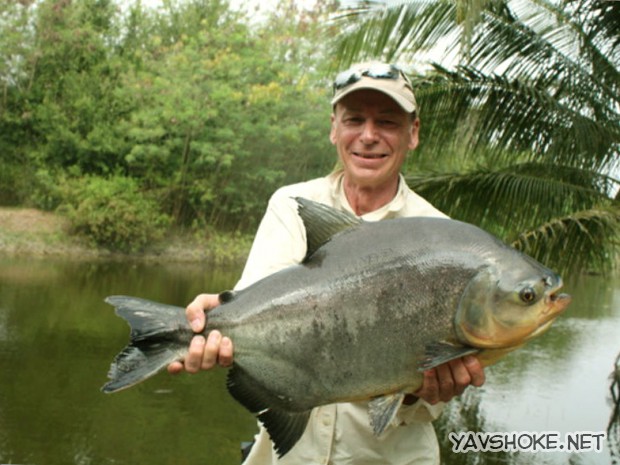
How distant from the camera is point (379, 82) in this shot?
2.95 meters

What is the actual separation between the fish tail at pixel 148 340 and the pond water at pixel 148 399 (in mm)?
7044

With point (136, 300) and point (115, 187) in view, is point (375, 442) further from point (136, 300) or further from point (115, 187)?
point (115, 187)

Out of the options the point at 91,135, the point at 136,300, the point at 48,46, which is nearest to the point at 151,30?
the point at 48,46

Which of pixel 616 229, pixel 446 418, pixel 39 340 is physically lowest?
pixel 39 340

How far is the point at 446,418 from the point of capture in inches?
470

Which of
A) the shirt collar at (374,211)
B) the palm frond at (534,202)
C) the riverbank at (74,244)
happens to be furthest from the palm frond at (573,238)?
the riverbank at (74,244)

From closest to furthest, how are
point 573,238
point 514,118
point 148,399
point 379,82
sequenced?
point 379,82, point 573,238, point 514,118, point 148,399

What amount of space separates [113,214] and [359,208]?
90.7ft

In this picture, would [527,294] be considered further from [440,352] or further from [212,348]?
[212,348]

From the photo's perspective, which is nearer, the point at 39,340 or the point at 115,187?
the point at 39,340

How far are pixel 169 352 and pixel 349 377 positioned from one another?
0.65 meters

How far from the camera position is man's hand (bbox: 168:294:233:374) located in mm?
2549

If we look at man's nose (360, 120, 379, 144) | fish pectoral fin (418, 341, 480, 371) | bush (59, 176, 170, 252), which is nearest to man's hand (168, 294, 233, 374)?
fish pectoral fin (418, 341, 480, 371)

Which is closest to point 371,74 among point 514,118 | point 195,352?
point 195,352
